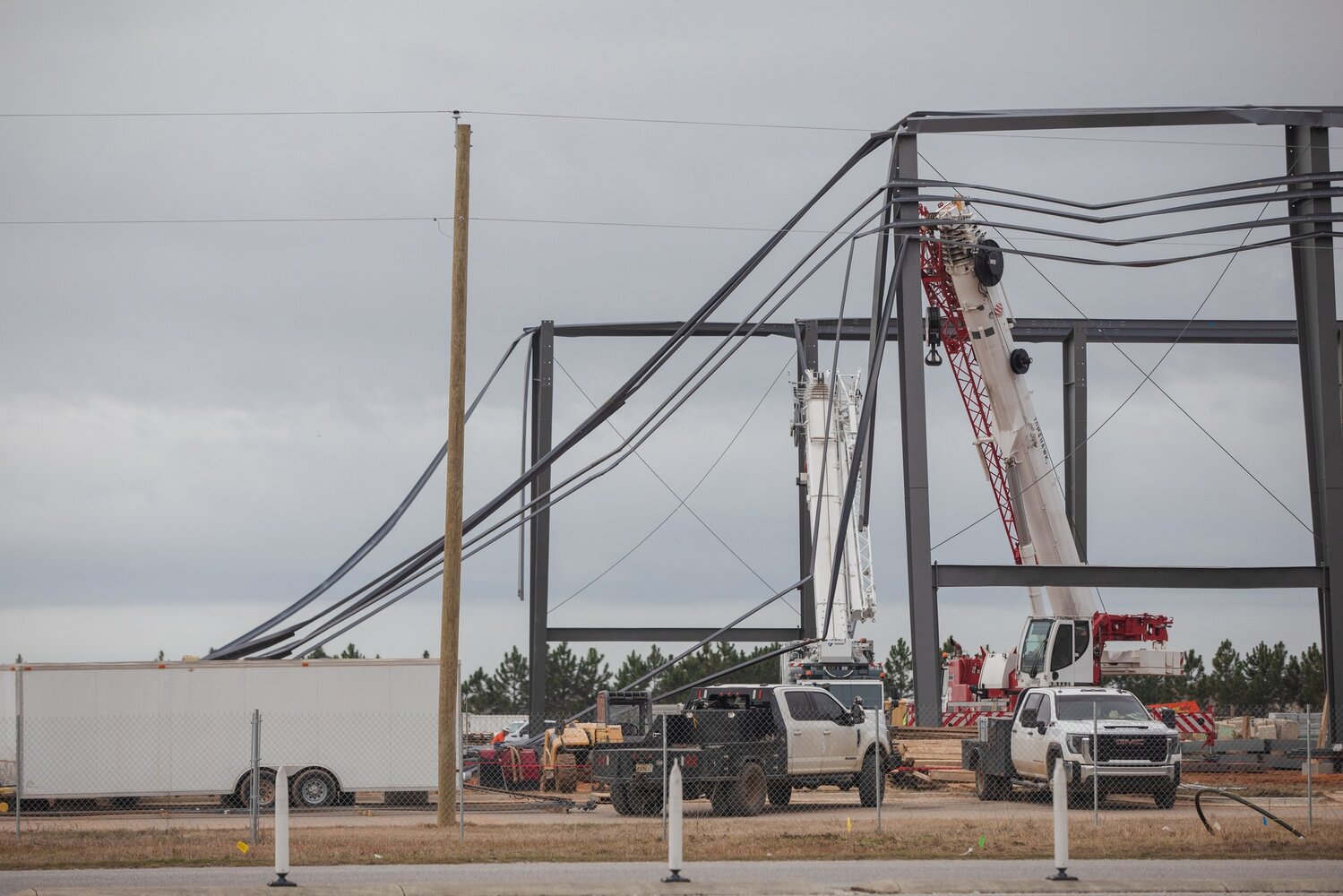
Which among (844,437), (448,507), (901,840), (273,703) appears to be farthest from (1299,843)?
(844,437)

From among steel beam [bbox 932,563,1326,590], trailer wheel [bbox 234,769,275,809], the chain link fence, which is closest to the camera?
the chain link fence

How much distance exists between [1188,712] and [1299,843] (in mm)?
16838

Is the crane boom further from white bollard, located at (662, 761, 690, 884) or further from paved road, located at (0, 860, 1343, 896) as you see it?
white bollard, located at (662, 761, 690, 884)

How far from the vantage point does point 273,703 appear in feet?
85.2

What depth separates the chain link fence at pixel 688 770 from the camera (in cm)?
2255

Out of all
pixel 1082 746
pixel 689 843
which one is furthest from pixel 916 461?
pixel 689 843

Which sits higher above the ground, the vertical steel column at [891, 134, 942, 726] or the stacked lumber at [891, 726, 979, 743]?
the vertical steel column at [891, 134, 942, 726]

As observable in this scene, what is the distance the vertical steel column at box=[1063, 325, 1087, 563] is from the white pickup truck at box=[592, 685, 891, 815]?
2005 cm

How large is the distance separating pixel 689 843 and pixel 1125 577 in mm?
16614

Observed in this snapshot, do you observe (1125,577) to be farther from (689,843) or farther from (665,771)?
(689,843)

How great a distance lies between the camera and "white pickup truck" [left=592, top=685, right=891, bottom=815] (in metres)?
22.6

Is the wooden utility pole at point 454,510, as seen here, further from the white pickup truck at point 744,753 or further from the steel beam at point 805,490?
the steel beam at point 805,490

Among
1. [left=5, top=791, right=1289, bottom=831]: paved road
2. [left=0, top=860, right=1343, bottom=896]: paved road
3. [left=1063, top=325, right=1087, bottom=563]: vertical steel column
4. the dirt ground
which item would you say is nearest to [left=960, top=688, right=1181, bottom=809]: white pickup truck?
[left=5, top=791, right=1289, bottom=831]: paved road

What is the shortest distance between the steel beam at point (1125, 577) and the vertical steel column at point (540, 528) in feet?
50.7
